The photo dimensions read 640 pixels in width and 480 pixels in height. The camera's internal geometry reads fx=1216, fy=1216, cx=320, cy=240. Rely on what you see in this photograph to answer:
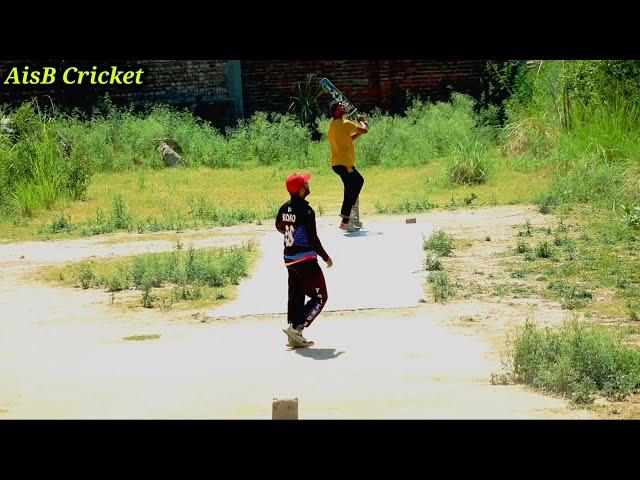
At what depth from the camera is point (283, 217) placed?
9641 millimetres

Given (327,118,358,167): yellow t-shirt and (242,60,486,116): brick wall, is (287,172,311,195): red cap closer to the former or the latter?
(327,118,358,167): yellow t-shirt

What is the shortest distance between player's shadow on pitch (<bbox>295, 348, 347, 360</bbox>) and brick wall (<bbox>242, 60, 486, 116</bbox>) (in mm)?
17739

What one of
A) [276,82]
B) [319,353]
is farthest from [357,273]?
[276,82]

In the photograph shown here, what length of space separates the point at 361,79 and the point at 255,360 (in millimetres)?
18468

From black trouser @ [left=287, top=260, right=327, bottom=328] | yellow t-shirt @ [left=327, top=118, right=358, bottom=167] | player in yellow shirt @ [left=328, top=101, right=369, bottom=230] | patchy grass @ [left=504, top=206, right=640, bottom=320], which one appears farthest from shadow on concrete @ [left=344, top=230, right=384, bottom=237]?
black trouser @ [left=287, top=260, right=327, bottom=328]

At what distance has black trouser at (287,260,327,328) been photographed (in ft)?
31.7

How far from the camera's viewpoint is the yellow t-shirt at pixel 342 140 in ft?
48.5

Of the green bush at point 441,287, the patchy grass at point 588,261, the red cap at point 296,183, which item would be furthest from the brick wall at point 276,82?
the red cap at point 296,183

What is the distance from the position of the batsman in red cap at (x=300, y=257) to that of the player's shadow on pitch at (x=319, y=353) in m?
0.09

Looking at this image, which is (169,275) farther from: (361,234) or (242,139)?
(242,139)

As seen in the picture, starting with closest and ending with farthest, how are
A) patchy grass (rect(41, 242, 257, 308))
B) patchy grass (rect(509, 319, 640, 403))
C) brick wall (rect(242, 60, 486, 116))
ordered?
patchy grass (rect(509, 319, 640, 403)), patchy grass (rect(41, 242, 257, 308)), brick wall (rect(242, 60, 486, 116))

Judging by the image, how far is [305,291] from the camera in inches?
383

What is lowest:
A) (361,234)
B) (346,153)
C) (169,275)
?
(169,275)
